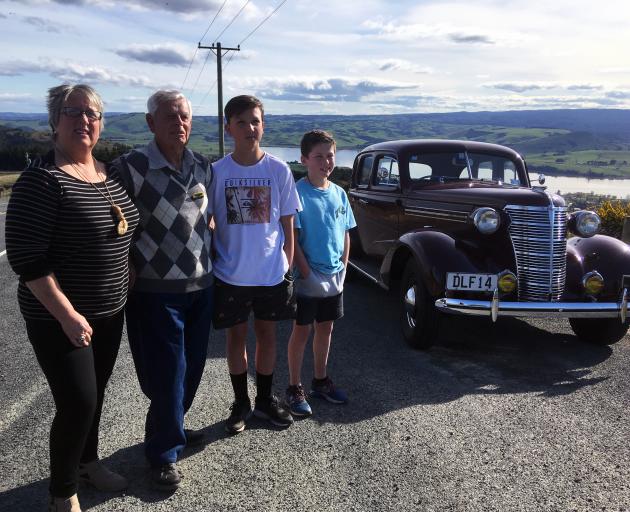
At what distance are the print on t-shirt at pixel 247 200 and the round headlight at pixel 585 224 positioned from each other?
3.44 meters

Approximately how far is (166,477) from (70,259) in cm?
118

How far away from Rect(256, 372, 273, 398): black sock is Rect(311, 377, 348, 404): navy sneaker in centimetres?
45

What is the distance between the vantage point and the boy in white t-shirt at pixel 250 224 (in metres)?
2.81

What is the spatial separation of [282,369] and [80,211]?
98.4 inches

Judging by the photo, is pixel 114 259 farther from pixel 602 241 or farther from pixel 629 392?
pixel 602 241

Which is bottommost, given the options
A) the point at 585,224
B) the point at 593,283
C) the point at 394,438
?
the point at 394,438

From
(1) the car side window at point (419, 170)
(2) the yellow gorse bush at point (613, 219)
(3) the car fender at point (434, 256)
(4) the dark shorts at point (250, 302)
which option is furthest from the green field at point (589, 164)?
(4) the dark shorts at point (250, 302)

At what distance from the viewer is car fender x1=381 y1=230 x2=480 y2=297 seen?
4.43m

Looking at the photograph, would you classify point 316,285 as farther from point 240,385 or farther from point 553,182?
point 553,182

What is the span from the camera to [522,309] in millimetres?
4219

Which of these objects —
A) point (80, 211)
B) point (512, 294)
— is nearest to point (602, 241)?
point (512, 294)

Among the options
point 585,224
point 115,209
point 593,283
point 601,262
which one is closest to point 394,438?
point 115,209

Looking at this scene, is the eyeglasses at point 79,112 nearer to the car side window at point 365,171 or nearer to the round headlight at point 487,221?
the round headlight at point 487,221

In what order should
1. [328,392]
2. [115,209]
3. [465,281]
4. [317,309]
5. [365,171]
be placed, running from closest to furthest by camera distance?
[115,209], [317,309], [328,392], [465,281], [365,171]
